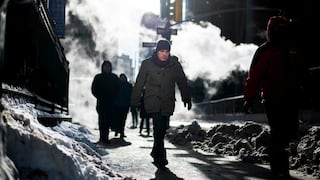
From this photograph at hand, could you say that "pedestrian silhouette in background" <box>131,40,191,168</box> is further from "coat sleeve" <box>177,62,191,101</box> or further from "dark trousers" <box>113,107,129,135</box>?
"dark trousers" <box>113,107,129,135</box>

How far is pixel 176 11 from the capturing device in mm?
23094

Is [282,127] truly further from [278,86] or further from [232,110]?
[232,110]

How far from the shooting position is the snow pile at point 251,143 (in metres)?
7.01

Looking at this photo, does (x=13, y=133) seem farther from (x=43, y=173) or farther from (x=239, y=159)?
(x=239, y=159)

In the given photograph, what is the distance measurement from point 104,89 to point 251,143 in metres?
3.69

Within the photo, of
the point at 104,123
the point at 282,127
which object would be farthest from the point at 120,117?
the point at 282,127

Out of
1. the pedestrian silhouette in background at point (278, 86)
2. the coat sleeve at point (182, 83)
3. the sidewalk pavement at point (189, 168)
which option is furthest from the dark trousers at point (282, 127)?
the coat sleeve at point (182, 83)

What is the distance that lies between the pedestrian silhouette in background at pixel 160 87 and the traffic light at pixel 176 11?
15706 mm

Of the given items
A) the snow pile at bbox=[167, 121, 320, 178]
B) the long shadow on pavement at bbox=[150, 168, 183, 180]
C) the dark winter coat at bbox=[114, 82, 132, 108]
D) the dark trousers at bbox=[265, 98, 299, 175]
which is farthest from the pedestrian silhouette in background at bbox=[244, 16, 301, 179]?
the dark winter coat at bbox=[114, 82, 132, 108]

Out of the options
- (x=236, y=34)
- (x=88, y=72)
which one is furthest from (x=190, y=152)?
(x=88, y=72)

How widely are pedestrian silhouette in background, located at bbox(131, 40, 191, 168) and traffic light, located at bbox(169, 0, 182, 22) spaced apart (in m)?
15.7

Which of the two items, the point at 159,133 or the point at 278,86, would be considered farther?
the point at 159,133

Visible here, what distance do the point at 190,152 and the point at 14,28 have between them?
14.0 ft

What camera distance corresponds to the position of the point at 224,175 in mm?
6559
